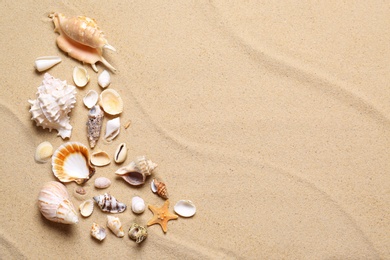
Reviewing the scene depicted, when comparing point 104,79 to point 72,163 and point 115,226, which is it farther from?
point 115,226

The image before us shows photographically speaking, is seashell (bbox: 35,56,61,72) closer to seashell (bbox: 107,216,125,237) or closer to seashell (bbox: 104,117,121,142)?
seashell (bbox: 104,117,121,142)

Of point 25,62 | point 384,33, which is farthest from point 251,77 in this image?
point 25,62

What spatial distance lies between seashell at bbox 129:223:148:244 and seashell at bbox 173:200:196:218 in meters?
0.12

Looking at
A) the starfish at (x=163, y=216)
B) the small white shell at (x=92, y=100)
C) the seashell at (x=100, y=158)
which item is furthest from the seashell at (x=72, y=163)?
the starfish at (x=163, y=216)

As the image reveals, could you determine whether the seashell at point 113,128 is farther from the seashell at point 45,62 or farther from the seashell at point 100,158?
the seashell at point 45,62

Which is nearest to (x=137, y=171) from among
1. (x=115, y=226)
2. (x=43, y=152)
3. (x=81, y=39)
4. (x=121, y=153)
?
(x=121, y=153)

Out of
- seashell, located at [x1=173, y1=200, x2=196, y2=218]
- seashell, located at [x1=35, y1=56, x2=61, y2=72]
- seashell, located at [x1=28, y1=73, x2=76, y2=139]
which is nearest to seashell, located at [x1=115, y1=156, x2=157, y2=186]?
seashell, located at [x1=173, y1=200, x2=196, y2=218]

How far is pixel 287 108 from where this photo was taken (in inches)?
64.8

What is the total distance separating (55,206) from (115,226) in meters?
0.19

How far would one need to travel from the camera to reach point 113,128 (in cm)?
162

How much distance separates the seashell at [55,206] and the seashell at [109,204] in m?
0.08

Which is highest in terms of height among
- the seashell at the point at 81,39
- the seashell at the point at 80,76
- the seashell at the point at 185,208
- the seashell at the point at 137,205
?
the seashell at the point at 81,39

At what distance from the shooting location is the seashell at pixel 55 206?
1540 millimetres

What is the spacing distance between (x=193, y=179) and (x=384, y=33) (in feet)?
2.54
